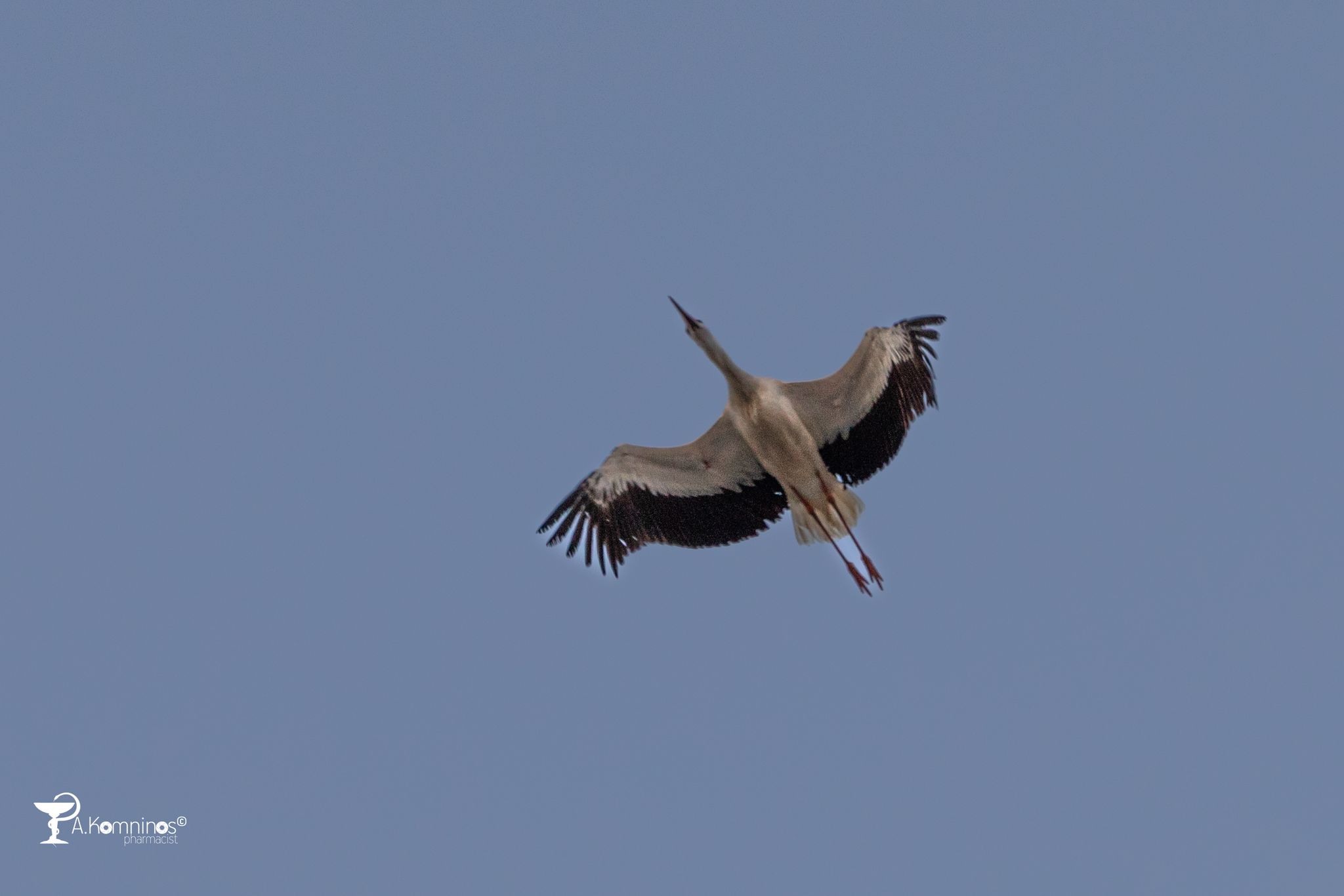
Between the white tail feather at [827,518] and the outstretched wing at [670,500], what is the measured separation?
14.5 inches

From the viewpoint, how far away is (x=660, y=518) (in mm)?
19766

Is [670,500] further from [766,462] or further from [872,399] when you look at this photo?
[872,399]

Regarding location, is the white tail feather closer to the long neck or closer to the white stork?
the white stork

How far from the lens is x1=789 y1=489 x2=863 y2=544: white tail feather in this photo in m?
19.2

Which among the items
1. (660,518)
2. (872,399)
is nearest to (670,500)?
(660,518)

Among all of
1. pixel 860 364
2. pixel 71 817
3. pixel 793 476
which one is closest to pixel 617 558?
pixel 793 476

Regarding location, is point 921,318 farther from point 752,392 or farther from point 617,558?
point 617,558

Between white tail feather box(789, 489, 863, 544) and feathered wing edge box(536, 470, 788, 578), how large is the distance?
365mm

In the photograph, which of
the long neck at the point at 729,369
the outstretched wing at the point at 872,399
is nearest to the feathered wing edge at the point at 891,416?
the outstretched wing at the point at 872,399

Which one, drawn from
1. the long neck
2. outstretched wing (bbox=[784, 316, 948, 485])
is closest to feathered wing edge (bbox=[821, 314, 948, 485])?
outstretched wing (bbox=[784, 316, 948, 485])

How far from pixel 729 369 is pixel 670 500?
195 centimetres

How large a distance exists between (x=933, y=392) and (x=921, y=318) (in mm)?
860

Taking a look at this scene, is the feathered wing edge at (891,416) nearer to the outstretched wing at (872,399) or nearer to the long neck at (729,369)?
the outstretched wing at (872,399)

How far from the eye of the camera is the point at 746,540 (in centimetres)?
1978
